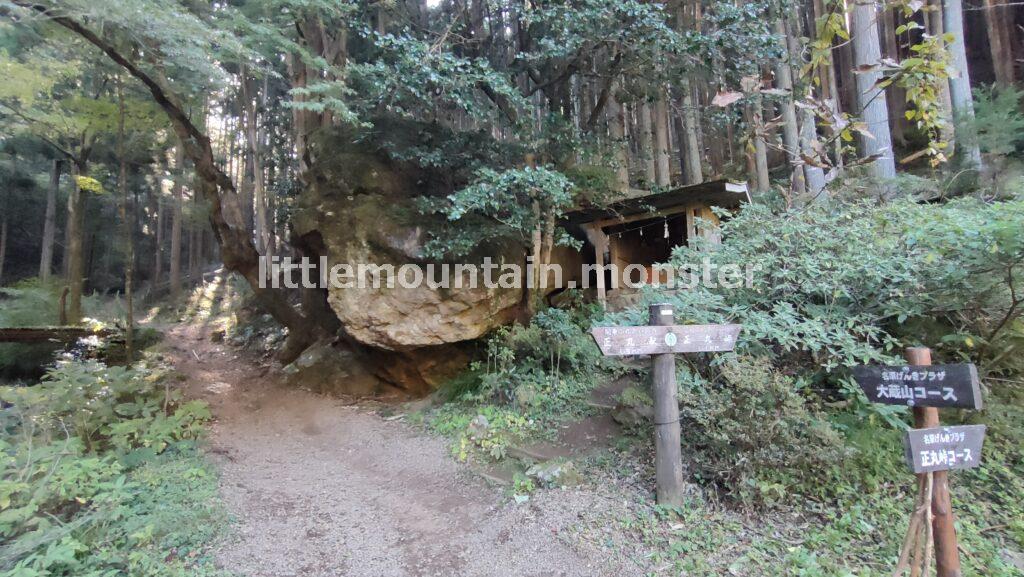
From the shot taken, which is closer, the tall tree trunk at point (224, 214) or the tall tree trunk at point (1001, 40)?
the tall tree trunk at point (224, 214)

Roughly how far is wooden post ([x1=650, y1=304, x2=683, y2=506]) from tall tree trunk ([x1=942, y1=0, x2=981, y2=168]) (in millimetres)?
9049

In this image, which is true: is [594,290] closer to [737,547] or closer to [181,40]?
[737,547]

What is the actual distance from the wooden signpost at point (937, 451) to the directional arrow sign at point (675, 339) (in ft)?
4.17

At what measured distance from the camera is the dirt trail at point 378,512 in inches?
133

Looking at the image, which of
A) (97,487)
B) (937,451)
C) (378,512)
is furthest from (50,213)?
(937,451)

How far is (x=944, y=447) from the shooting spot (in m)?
2.32

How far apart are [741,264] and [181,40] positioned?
701 cm

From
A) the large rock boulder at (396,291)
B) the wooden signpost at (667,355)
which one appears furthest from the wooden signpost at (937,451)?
the large rock boulder at (396,291)

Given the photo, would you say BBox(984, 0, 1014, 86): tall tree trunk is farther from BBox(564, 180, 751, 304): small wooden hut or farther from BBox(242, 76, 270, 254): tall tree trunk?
BBox(242, 76, 270, 254): tall tree trunk

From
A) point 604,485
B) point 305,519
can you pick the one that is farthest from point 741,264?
point 305,519

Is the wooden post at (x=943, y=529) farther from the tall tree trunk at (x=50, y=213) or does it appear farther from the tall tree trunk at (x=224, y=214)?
the tall tree trunk at (x=50, y=213)

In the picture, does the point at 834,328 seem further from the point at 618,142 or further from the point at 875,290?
the point at 618,142

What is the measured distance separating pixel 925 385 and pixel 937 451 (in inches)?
13.4

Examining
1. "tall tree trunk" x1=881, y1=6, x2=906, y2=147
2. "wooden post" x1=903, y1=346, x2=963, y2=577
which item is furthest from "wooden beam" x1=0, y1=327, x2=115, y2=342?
"tall tree trunk" x1=881, y1=6, x2=906, y2=147
